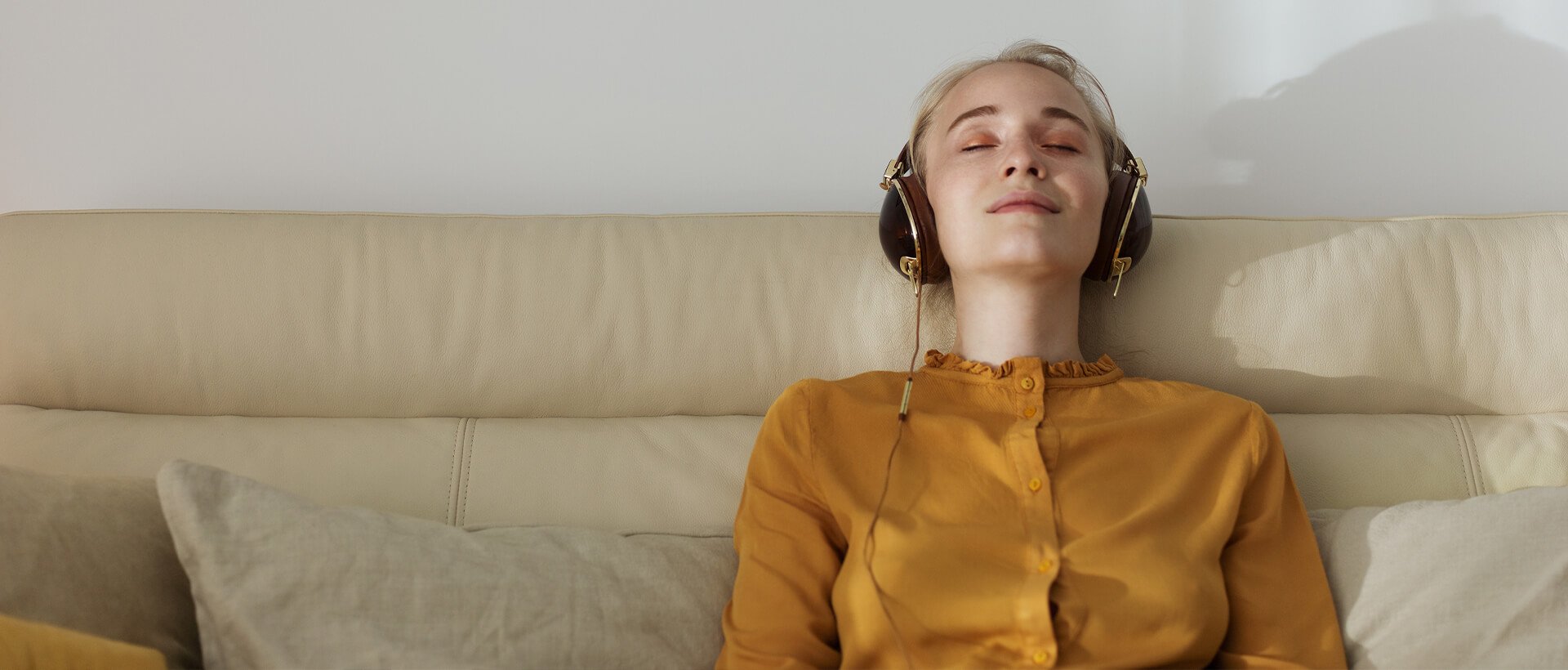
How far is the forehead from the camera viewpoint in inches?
59.2

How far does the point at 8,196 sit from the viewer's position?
1755mm

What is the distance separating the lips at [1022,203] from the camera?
1.41 meters

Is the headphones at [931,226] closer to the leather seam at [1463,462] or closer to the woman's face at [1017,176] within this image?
Result: the woman's face at [1017,176]

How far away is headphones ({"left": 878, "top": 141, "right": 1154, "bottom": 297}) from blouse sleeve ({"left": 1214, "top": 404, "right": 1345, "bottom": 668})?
0.30 m

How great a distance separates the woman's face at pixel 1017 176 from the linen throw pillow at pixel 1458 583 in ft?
1.63

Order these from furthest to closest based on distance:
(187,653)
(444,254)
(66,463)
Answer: (444,254) → (66,463) → (187,653)

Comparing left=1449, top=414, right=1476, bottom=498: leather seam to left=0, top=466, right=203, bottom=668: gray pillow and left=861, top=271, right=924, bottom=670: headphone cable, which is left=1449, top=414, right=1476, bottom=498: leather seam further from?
left=0, top=466, right=203, bottom=668: gray pillow

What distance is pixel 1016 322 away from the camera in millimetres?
1461

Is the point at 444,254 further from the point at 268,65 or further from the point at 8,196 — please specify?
the point at 8,196

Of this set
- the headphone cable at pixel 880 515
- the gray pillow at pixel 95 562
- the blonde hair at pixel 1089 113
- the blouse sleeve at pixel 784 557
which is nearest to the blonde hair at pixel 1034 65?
the blonde hair at pixel 1089 113

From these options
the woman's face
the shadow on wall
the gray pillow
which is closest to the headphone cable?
the woman's face

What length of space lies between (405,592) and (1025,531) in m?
0.67

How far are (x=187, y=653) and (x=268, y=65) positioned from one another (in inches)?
40.6

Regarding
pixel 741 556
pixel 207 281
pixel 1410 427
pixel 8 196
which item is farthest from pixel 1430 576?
pixel 8 196
